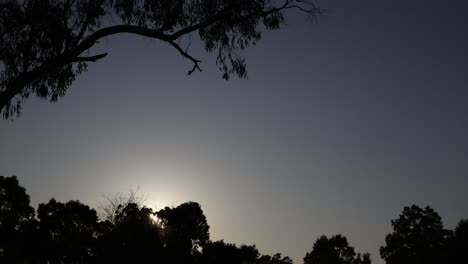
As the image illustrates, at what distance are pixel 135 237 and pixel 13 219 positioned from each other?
66.1 ft

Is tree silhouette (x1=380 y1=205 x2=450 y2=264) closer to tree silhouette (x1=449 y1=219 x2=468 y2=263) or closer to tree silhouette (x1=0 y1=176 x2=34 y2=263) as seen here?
tree silhouette (x1=449 y1=219 x2=468 y2=263)

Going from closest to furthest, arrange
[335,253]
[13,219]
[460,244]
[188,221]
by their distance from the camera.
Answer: [460,244]
[13,219]
[188,221]
[335,253]

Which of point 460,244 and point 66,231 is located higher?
point 66,231

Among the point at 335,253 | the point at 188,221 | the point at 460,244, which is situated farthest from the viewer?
the point at 335,253

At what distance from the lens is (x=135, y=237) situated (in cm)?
3791

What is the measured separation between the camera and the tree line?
3759cm

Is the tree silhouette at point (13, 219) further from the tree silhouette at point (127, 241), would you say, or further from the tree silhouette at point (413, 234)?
the tree silhouette at point (413, 234)

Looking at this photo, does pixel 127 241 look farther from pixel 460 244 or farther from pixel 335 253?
pixel 335 253

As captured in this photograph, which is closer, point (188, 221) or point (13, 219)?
point (13, 219)

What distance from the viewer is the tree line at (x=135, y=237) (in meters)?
37.6

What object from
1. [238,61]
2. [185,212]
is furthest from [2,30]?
[185,212]

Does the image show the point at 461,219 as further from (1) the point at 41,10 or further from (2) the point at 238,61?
(1) the point at 41,10

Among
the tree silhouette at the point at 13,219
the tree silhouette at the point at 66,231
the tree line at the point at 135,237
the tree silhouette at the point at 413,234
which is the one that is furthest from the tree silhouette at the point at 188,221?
the tree silhouette at the point at 413,234

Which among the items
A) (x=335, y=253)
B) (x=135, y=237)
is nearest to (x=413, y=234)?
(x=335, y=253)
